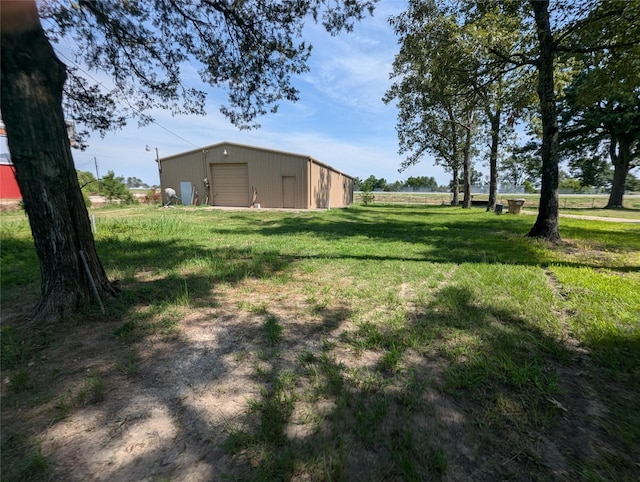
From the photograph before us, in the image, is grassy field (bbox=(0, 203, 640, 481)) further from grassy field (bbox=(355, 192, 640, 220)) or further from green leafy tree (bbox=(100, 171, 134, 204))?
green leafy tree (bbox=(100, 171, 134, 204))

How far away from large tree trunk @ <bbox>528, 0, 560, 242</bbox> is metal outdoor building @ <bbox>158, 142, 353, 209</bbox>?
1180cm

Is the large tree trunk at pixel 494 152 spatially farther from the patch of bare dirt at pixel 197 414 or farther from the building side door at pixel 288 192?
the patch of bare dirt at pixel 197 414

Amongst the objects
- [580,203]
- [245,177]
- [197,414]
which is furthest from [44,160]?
[580,203]

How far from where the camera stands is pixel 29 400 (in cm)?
172

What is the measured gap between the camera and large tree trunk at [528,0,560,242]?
6.05 meters

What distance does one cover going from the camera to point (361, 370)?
201 cm

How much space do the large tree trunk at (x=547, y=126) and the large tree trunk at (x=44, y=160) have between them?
8.63 meters

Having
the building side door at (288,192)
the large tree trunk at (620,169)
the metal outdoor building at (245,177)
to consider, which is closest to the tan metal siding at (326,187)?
the metal outdoor building at (245,177)

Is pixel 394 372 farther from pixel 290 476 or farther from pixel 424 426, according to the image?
pixel 290 476

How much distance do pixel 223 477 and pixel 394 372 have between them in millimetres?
1256

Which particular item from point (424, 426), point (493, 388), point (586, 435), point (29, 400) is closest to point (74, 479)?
point (29, 400)

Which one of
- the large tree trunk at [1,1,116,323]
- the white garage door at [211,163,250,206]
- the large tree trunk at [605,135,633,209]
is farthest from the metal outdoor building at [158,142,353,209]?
the large tree trunk at [605,135,633,209]

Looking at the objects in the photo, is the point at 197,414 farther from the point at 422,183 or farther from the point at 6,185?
the point at 422,183

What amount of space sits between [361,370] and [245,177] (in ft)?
57.5
